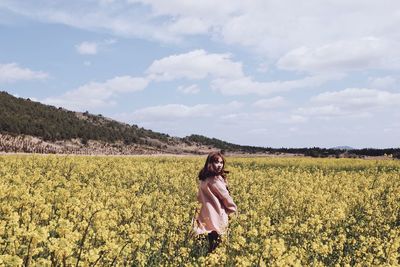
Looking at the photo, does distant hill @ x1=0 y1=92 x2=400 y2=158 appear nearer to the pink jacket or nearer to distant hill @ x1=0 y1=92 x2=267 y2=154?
distant hill @ x1=0 y1=92 x2=267 y2=154

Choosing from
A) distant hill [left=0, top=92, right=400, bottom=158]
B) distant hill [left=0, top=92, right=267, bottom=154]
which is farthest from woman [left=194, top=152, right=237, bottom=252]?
distant hill [left=0, top=92, right=267, bottom=154]

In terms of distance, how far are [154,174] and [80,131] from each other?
5607 cm

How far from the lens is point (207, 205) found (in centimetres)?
948

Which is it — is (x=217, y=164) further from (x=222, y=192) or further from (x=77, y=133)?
(x=77, y=133)

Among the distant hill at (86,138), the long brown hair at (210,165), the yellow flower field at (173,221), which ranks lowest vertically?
the yellow flower field at (173,221)

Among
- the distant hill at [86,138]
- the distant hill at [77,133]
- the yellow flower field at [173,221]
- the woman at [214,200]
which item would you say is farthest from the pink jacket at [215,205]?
the distant hill at [77,133]

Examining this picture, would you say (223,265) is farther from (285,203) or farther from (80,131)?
(80,131)

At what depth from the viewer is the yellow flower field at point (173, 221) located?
5.28 metres

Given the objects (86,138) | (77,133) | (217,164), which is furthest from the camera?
(77,133)

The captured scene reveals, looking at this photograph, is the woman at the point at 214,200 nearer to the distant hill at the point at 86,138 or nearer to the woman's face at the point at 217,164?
the woman's face at the point at 217,164

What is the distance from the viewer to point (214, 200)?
9484 mm

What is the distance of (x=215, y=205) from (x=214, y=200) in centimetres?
10

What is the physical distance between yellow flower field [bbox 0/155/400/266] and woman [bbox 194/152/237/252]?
1.09ft

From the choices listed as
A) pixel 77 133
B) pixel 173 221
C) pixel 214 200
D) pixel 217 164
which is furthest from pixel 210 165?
pixel 77 133
